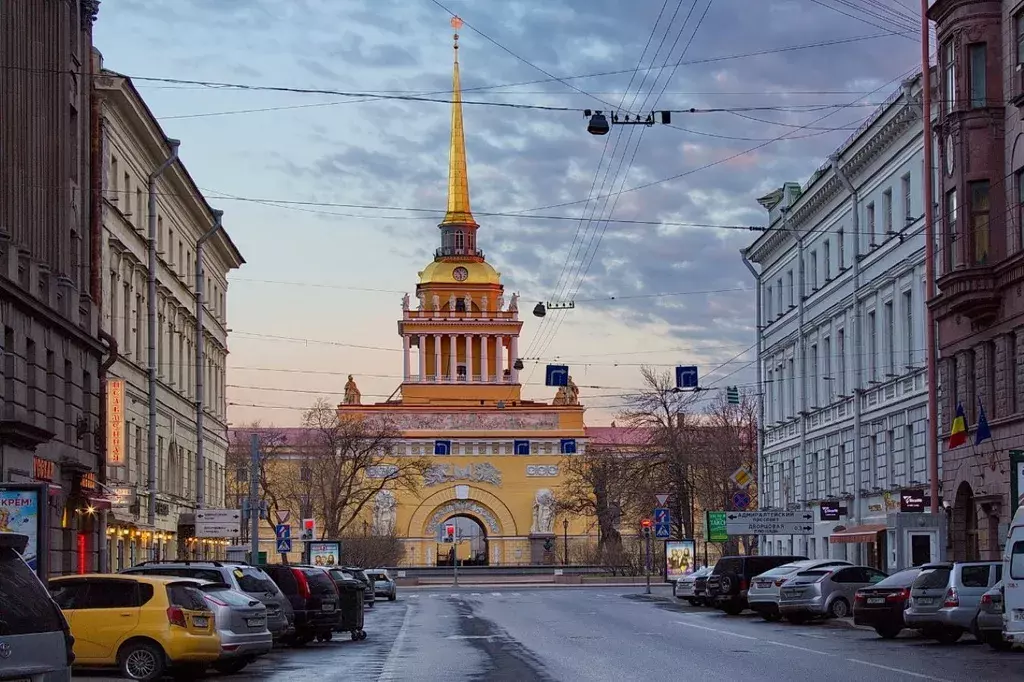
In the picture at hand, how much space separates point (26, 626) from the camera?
1172 cm

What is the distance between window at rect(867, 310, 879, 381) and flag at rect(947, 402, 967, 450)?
1204 centimetres

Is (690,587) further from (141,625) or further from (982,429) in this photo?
(141,625)

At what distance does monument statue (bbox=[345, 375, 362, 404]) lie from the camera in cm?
12862

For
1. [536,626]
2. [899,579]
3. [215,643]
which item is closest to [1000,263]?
[899,579]

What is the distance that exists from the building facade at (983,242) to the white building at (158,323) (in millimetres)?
20635

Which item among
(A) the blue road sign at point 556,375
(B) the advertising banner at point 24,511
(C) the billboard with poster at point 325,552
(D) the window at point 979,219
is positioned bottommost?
(C) the billboard with poster at point 325,552

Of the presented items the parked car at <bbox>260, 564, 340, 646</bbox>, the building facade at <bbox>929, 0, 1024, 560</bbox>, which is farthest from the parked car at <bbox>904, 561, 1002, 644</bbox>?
the parked car at <bbox>260, 564, 340, 646</bbox>

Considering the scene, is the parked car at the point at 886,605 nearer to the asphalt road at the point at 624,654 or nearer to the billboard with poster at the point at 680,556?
the asphalt road at the point at 624,654

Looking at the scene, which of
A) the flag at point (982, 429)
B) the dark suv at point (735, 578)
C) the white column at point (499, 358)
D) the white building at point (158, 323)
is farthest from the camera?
the white column at point (499, 358)

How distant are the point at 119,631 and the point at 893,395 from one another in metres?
34.9

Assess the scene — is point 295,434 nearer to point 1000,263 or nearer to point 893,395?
point 893,395

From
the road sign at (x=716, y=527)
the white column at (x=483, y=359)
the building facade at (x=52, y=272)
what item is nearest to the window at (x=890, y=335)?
the road sign at (x=716, y=527)

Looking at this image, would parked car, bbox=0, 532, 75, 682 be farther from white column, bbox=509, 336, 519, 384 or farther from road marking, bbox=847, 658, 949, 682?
white column, bbox=509, 336, 519, 384

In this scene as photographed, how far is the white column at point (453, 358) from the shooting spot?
5315 inches
